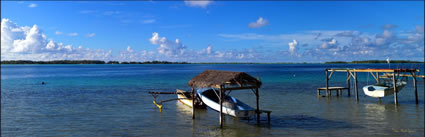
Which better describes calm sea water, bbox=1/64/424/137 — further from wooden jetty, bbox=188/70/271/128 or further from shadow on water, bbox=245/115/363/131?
wooden jetty, bbox=188/70/271/128

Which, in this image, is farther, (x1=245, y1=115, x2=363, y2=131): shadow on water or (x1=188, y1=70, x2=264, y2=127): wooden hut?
(x1=188, y1=70, x2=264, y2=127): wooden hut

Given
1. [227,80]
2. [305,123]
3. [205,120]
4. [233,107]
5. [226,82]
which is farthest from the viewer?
[205,120]

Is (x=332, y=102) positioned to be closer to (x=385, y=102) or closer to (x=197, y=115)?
(x=385, y=102)

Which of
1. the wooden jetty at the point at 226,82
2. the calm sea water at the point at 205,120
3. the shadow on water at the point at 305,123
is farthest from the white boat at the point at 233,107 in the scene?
the shadow on water at the point at 305,123

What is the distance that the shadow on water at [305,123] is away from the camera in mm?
17016

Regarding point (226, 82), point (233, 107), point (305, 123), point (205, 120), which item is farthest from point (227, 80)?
point (305, 123)

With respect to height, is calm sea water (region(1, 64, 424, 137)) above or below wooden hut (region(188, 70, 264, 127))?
below

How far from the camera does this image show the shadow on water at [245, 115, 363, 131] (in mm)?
17016

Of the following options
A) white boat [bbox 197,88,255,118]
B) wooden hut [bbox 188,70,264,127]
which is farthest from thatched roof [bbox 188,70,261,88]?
white boat [bbox 197,88,255,118]

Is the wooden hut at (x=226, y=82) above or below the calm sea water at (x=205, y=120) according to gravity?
above

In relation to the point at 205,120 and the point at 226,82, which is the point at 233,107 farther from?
the point at 205,120

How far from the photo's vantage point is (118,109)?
2384 cm

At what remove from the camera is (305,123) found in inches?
711

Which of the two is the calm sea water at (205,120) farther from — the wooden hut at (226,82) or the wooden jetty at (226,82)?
the wooden hut at (226,82)
